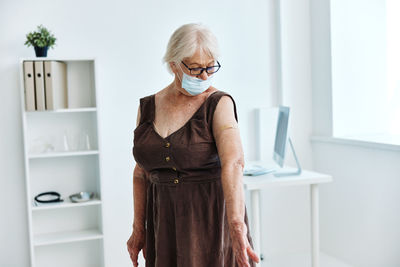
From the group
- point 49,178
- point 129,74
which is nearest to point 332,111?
point 129,74

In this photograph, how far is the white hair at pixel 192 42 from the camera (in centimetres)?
156

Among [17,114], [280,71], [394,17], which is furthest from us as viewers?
[280,71]

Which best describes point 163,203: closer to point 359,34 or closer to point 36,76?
point 36,76

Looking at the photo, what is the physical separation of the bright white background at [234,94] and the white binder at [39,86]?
11.0 inches

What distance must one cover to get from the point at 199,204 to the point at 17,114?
2.07 metres

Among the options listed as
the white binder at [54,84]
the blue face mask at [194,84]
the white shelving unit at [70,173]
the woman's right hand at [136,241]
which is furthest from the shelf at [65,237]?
the blue face mask at [194,84]

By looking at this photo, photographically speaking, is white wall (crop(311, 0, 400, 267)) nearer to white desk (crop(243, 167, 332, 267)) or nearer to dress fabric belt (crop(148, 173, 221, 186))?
white desk (crop(243, 167, 332, 267))

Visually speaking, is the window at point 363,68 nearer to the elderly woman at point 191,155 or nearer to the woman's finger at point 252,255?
the elderly woman at point 191,155

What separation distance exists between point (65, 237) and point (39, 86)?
1.01 metres

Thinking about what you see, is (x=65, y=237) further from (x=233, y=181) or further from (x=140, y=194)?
(x=233, y=181)

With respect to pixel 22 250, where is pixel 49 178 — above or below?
above

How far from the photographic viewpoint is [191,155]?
5.16ft

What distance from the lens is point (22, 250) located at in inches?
130

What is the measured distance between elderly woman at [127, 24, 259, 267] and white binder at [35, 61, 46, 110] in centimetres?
154
